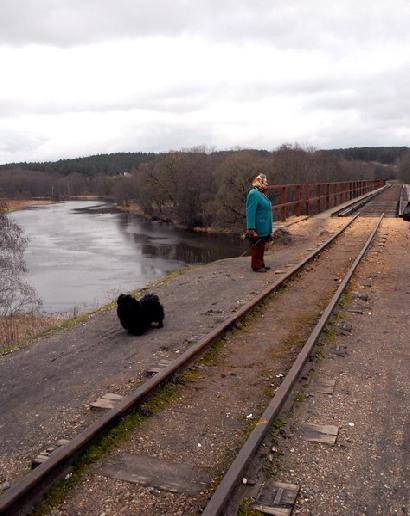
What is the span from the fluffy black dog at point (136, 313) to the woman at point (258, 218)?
320 cm

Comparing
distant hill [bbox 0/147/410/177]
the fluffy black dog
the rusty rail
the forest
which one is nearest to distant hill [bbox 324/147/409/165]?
distant hill [bbox 0/147/410/177]

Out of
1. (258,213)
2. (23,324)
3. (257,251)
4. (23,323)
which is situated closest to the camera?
(258,213)

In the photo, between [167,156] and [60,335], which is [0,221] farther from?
[167,156]

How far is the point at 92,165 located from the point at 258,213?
600ft

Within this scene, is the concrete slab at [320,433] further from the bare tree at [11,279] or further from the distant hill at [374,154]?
the distant hill at [374,154]

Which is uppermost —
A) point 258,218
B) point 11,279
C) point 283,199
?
point 283,199

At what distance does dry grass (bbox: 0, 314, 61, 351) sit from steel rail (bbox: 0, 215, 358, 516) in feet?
35.6

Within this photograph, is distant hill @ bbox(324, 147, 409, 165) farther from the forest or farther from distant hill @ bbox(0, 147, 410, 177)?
the forest

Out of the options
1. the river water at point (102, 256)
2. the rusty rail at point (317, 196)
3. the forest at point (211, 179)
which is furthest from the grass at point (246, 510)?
the forest at point (211, 179)

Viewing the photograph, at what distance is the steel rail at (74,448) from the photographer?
2682 mm

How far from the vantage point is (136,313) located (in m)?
6.02

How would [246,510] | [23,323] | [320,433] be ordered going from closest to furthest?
[246,510] → [320,433] → [23,323]

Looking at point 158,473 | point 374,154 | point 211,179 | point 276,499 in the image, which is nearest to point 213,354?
point 158,473

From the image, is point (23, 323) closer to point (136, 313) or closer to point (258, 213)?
point (258, 213)
